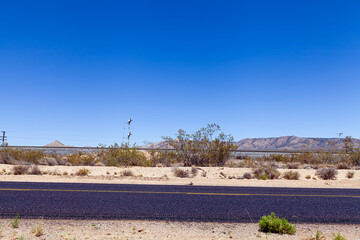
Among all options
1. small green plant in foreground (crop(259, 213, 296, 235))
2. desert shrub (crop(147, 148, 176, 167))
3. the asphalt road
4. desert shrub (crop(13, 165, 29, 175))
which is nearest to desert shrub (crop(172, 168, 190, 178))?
desert shrub (crop(147, 148, 176, 167))

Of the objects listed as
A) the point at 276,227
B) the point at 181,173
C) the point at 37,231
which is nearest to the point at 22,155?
the point at 181,173

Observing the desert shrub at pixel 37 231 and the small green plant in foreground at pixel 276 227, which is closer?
the desert shrub at pixel 37 231

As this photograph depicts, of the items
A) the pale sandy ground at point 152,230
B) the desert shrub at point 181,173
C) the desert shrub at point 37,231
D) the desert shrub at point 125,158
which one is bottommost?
the pale sandy ground at point 152,230

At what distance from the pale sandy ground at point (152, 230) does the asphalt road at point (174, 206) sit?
0.46m

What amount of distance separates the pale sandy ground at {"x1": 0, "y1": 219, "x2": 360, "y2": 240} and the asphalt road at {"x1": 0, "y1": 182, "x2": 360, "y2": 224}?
1.51ft

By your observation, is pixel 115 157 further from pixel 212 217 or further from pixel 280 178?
pixel 212 217

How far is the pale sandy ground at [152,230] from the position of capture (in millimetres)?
5906

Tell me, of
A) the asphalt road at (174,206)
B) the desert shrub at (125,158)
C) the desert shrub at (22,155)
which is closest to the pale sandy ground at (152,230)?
the asphalt road at (174,206)

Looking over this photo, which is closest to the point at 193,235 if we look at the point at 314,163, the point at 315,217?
the point at 315,217

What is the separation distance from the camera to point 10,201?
8.88 m

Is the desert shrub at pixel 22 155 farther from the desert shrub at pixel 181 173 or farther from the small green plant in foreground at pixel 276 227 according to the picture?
the small green plant in foreground at pixel 276 227

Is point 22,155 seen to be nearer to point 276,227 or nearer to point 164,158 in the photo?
point 164,158

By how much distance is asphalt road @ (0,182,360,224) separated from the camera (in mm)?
7500

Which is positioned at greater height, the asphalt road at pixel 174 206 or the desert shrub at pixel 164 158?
the desert shrub at pixel 164 158
